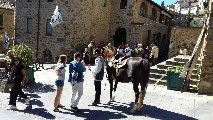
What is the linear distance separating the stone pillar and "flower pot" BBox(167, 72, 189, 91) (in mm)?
748

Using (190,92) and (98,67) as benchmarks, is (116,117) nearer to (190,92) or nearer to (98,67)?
(98,67)

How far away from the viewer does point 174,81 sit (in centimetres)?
1263

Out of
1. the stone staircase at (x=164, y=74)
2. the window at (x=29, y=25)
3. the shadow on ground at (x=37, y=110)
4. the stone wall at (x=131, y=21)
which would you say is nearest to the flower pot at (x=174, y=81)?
the stone staircase at (x=164, y=74)

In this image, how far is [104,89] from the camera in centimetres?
1256

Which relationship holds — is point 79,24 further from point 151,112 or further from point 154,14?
point 151,112

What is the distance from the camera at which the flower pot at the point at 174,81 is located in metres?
12.5

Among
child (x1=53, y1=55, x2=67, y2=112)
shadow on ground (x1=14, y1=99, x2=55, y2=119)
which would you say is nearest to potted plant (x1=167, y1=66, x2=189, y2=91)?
child (x1=53, y1=55, x2=67, y2=112)

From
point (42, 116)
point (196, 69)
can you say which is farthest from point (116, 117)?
point (196, 69)

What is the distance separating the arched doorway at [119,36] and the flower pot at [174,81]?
55.5 feet

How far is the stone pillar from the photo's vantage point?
11.9 m

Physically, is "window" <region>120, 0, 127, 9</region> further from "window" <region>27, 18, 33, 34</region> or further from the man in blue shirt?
the man in blue shirt

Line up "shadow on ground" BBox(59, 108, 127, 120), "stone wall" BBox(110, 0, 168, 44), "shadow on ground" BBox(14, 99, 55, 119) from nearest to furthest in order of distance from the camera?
"shadow on ground" BBox(59, 108, 127, 120) → "shadow on ground" BBox(14, 99, 55, 119) → "stone wall" BBox(110, 0, 168, 44)

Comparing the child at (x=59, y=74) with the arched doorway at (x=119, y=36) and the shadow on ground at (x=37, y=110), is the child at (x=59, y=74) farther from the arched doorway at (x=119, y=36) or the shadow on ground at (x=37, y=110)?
the arched doorway at (x=119, y=36)

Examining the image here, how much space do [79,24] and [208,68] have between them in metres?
15.8
